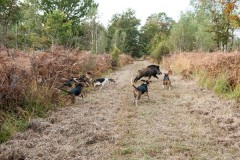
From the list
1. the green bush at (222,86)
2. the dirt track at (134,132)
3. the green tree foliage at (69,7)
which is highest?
the green tree foliage at (69,7)

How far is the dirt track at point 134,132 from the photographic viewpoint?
5.33m

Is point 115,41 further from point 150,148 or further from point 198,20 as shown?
point 150,148

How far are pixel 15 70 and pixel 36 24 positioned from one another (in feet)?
73.7

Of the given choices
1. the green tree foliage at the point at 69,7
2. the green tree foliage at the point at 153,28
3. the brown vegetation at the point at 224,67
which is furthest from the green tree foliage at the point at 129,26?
the brown vegetation at the point at 224,67

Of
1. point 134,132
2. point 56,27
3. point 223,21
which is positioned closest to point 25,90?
point 134,132

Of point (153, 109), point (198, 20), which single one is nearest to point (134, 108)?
point (153, 109)

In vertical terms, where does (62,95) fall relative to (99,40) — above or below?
below

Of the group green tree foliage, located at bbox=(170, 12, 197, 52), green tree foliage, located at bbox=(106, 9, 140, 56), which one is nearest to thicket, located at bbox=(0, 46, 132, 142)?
green tree foliage, located at bbox=(170, 12, 197, 52)

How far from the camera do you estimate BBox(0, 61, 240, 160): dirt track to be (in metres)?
5.33

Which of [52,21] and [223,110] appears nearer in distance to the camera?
[223,110]

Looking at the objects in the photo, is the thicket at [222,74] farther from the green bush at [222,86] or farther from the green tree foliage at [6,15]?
the green tree foliage at [6,15]

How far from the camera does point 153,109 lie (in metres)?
8.79

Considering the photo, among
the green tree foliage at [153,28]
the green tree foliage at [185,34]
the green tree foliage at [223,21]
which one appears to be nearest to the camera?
the green tree foliage at [223,21]

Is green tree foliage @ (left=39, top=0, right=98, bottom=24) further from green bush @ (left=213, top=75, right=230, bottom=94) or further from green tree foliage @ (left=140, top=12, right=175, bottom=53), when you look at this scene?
green bush @ (left=213, top=75, right=230, bottom=94)
